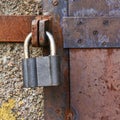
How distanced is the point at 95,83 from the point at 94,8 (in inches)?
8.1

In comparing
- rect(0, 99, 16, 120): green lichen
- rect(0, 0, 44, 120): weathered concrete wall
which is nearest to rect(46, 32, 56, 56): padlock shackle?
rect(0, 0, 44, 120): weathered concrete wall

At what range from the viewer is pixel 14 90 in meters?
0.98

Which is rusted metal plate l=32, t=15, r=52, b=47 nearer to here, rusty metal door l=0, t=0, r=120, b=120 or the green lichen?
rusty metal door l=0, t=0, r=120, b=120

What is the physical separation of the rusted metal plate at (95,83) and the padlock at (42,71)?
0.37 ft

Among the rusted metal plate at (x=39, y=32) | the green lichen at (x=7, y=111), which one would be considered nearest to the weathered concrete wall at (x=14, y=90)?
the green lichen at (x=7, y=111)

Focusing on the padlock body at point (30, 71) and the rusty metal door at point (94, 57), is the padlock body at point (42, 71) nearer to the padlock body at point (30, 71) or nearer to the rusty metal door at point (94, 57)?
the padlock body at point (30, 71)

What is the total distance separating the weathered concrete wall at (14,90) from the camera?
3.17 feet

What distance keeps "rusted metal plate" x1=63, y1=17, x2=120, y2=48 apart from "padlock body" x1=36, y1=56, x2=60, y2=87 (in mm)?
105

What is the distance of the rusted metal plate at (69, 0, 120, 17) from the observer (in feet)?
2.93

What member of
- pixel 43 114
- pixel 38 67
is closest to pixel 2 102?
pixel 43 114

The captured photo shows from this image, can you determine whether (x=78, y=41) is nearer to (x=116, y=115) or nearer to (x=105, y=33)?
(x=105, y=33)

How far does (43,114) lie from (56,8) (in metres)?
0.31

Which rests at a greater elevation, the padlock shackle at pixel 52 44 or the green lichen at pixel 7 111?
the padlock shackle at pixel 52 44

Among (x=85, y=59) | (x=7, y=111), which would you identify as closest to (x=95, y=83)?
(x=85, y=59)
